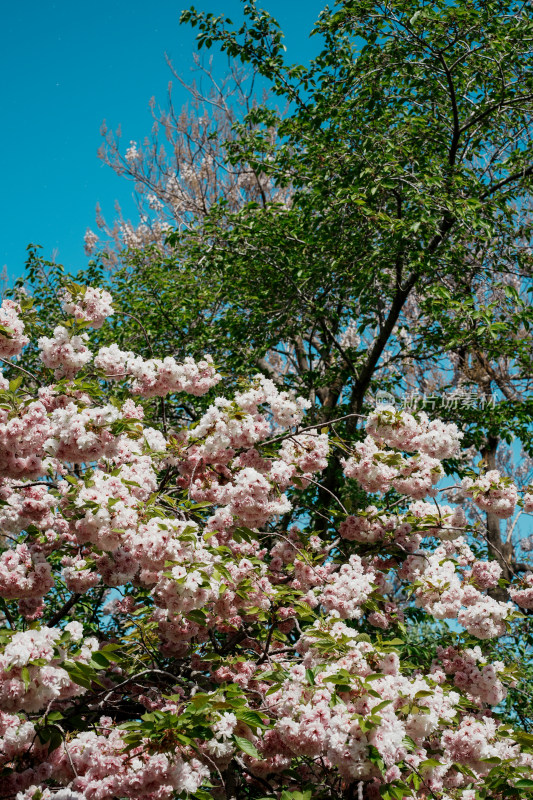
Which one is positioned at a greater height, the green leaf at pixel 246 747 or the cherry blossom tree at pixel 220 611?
the cherry blossom tree at pixel 220 611

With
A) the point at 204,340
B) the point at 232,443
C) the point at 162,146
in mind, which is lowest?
the point at 232,443

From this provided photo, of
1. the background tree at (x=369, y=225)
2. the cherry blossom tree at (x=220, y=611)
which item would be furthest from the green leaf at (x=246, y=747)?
the background tree at (x=369, y=225)

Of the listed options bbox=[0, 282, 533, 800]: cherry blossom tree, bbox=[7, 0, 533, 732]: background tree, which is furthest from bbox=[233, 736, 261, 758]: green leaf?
bbox=[7, 0, 533, 732]: background tree

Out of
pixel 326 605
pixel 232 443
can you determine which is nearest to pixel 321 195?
pixel 232 443

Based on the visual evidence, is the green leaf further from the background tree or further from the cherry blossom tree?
the background tree

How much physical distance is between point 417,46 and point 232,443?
4994mm

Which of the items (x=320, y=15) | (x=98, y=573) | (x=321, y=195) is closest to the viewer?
(x=98, y=573)

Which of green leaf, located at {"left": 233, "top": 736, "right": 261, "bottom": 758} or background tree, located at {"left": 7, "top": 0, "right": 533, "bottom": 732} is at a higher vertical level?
background tree, located at {"left": 7, "top": 0, "right": 533, "bottom": 732}

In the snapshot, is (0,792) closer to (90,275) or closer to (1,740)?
(1,740)

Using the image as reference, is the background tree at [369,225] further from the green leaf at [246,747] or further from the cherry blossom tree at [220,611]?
the green leaf at [246,747]

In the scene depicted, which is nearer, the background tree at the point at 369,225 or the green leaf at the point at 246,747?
the green leaf at the point at 246,747

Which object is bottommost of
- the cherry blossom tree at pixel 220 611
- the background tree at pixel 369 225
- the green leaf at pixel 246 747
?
the green leaf at pixel 246 747

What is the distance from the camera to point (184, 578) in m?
2.94

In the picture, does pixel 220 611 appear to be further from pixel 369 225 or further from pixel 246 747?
pixel 369 225
